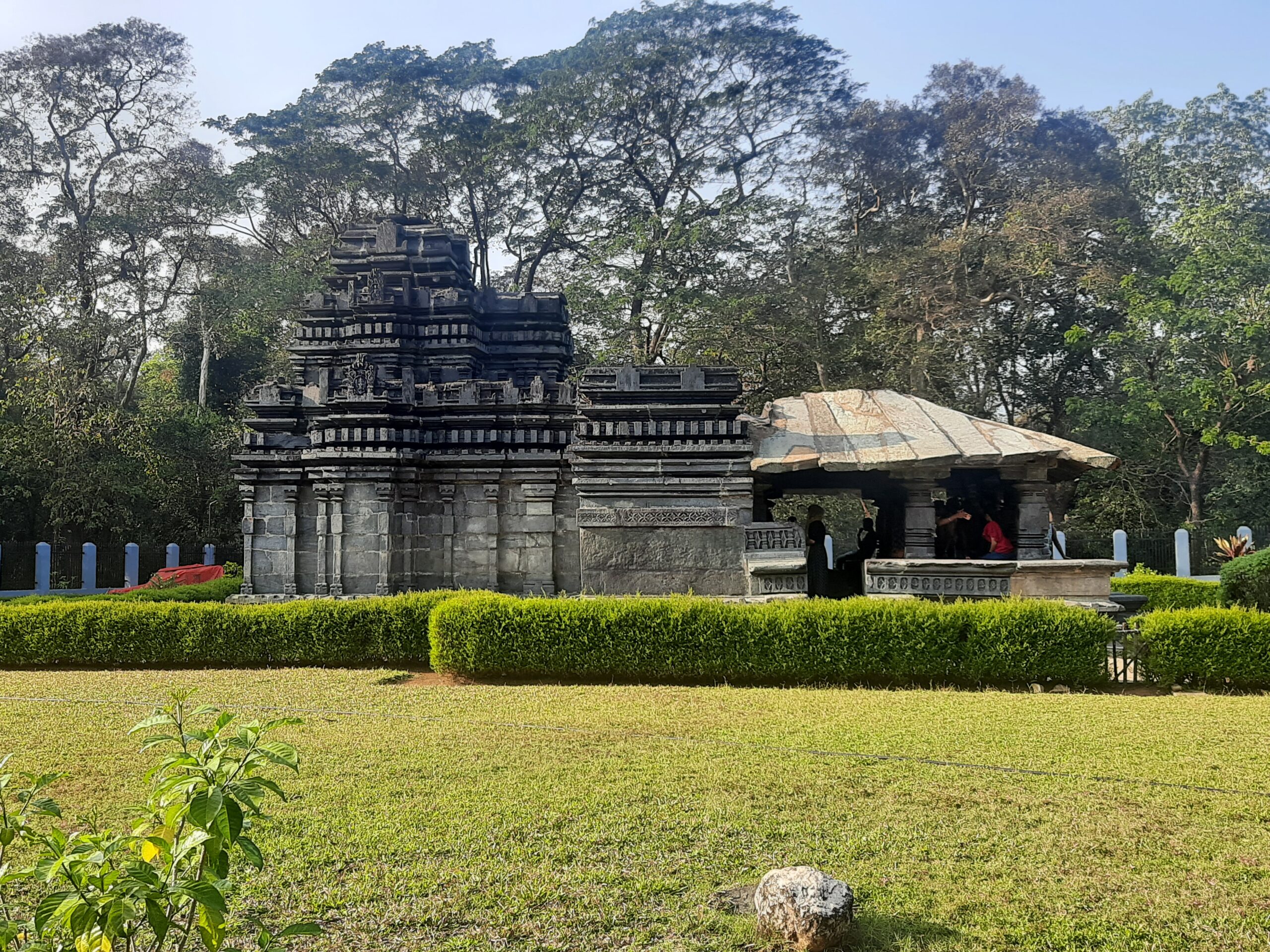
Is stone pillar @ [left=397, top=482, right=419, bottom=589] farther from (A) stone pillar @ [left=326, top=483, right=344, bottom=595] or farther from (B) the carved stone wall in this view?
(B) the carved stone wall

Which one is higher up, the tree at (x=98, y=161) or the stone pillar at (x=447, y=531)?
the tree at (x=98, y=161)

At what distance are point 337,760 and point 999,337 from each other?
2432 centimetres

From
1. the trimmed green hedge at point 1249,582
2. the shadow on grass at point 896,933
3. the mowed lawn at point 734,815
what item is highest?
the trimmed green hedge at point 1249,582

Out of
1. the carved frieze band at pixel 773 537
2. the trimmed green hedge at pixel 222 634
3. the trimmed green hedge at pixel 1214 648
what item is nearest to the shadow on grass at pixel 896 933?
the trimmed green hedge at pixel 1214 648

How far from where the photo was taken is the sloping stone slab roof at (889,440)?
10.7 meters

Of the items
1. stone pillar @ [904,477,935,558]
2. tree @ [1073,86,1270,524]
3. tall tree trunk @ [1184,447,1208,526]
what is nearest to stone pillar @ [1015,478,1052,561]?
stone pillar @ [904,477,935,558]

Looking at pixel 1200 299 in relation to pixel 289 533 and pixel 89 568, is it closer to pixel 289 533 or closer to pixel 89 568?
pixel 289 533

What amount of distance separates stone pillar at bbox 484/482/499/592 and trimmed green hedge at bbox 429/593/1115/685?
15.0ft

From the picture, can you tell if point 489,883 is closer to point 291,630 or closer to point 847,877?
point 847,877

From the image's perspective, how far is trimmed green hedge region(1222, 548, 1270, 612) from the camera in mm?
10758

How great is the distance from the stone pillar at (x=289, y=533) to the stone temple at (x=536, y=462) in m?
0.03

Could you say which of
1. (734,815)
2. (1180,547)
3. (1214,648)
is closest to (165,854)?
(734,815)

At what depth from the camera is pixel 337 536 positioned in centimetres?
1377

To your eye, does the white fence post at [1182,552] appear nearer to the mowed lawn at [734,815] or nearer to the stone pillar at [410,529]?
the mowed lawn at [734,815]
